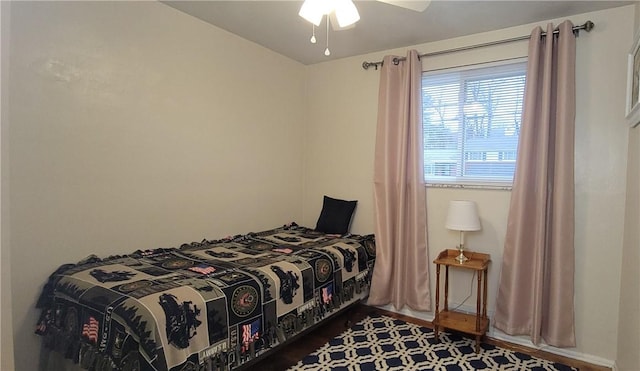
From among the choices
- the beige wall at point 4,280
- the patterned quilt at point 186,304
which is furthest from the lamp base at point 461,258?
the beige wall at point 4,280

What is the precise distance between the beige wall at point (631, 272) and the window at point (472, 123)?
28.3 inches

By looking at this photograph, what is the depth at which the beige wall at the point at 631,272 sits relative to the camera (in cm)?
196

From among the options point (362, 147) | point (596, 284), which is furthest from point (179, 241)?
point (596, 284)

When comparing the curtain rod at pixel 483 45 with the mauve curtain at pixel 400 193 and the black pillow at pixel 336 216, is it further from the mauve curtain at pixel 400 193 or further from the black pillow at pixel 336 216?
Answer: the black pillow at pixel 336 216

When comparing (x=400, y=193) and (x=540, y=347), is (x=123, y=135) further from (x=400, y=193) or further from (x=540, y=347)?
(x=540, y=347)

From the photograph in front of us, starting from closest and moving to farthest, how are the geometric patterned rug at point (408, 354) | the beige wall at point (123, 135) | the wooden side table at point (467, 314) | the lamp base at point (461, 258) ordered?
the beige wall at point (123, 135) < the geometric patterned rug at point (408, 354) < the wooden side table at point (467, 314) < the lamp base at point (461, 258)

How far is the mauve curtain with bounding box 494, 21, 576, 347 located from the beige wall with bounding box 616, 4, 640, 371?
0.28 meters

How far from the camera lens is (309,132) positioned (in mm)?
3998

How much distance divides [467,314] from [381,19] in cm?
248

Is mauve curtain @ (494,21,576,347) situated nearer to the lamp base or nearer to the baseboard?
the baseboard

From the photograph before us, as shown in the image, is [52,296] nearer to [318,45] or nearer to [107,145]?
[107,145]

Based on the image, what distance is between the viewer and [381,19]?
2.73m

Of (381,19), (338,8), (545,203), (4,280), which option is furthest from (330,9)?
(545,203)

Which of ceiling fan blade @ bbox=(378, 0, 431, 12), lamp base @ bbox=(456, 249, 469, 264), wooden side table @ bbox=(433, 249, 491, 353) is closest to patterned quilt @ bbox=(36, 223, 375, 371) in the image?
wooden side table @ bbox=(433, 249, 491, 353)
